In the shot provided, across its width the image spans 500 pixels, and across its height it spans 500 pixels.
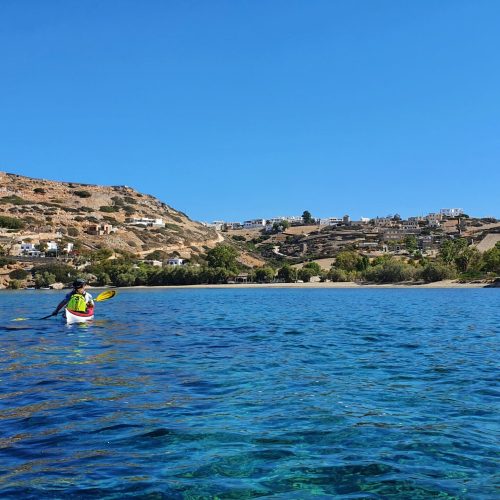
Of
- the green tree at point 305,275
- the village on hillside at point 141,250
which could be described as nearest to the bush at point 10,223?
the village on hillside at point 141,250

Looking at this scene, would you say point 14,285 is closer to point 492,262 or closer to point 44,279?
point 44,279

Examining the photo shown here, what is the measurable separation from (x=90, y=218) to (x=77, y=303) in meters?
117

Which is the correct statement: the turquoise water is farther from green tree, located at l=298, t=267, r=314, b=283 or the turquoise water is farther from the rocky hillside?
the rocky hillside

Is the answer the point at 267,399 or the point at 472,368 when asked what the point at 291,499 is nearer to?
the point at 267,399

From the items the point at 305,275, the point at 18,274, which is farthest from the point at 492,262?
the point at 18,274

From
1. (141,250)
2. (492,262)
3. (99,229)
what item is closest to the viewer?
(492,262)

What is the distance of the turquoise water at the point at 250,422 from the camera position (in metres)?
7.43

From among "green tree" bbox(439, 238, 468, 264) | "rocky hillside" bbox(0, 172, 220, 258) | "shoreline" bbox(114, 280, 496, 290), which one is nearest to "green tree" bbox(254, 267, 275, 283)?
"shoreline" bbox(114, 280, 496, 290)

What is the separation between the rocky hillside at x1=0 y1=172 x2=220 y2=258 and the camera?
5059 inches

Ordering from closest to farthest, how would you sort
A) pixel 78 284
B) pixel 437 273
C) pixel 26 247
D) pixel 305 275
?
pixel 78 284, pixel 437 273, pixel 26 247, pixel 305 275

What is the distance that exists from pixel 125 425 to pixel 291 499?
409 cm

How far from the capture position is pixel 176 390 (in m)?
13.2

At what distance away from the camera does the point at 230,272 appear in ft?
385

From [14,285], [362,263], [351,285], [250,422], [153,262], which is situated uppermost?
[153,262]
